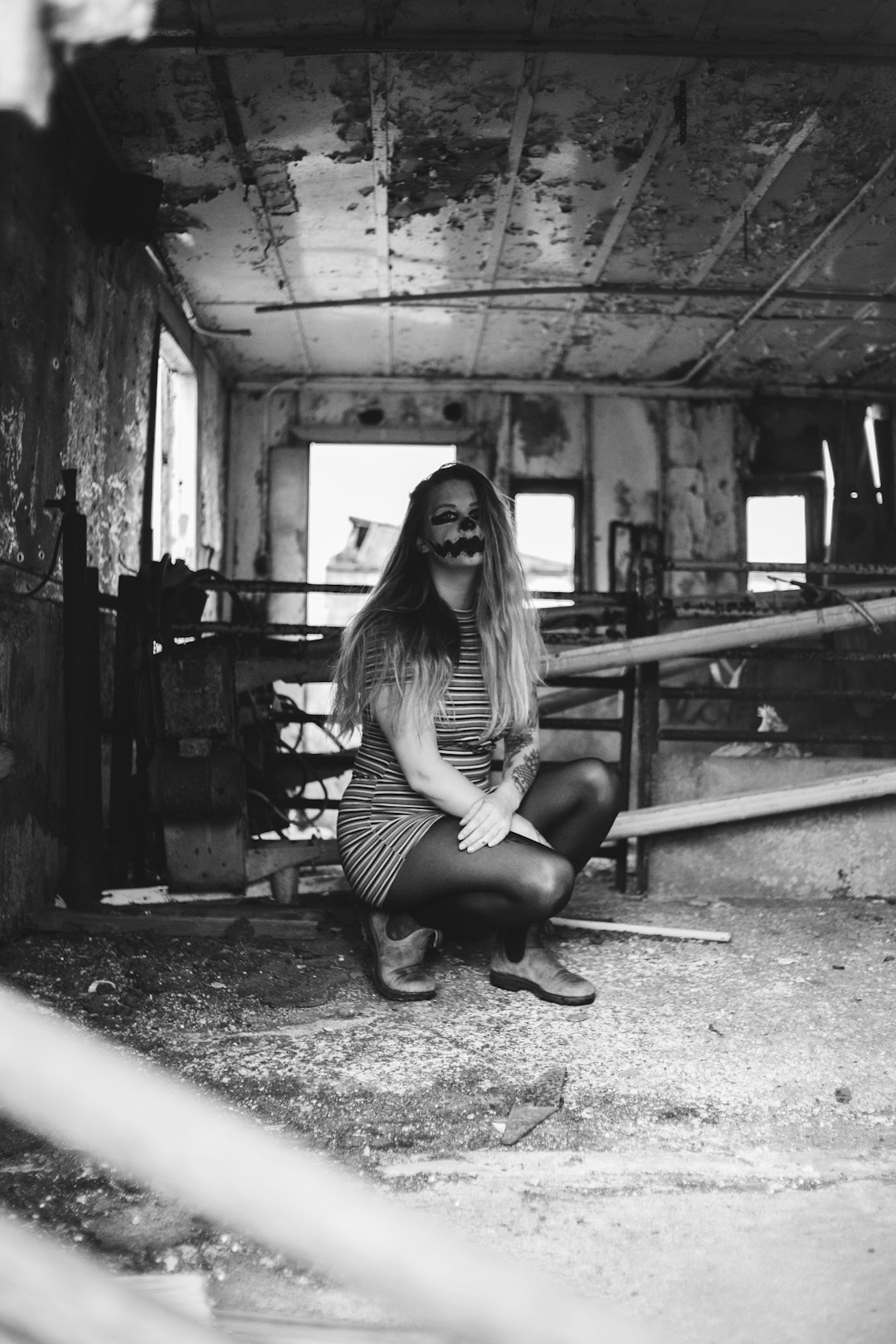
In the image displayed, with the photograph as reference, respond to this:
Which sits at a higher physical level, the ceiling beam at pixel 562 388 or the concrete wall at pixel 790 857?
the ceiling beam at pixel 562 388

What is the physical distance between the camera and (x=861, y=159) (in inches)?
177

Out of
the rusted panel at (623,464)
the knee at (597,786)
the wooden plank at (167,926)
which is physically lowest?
the wooden plank at (167,926)

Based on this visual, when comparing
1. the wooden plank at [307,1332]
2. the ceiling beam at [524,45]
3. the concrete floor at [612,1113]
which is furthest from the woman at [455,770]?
the ceiling beam at [524,45]

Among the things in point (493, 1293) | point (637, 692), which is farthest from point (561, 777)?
point (493, 1293)

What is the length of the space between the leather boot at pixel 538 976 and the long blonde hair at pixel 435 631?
0.57 metres

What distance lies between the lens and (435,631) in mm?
2773

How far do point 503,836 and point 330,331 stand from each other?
502 cm

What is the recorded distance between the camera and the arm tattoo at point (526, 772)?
9.39 ft

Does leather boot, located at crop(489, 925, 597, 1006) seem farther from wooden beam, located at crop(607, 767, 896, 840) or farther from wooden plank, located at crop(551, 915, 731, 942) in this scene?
wooden beam, located at crop(607, 767, 896, 840)

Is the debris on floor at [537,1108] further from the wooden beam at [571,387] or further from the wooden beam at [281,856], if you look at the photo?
the wooden beam at [571,387]

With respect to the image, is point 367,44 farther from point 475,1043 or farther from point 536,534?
point 536,534

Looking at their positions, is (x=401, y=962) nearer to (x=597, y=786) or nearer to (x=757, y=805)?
(x=597, y=786)

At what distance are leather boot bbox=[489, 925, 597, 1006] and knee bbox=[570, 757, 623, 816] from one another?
37 cm

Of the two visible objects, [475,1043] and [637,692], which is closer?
[475,1043]
